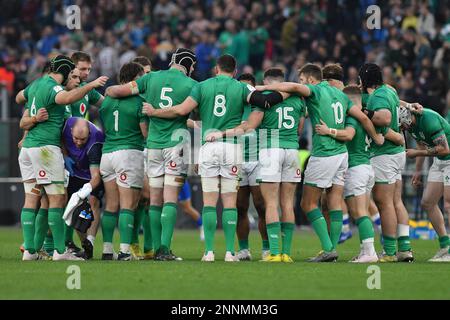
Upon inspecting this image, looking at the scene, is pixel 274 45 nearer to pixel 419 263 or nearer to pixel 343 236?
pixel 343 236

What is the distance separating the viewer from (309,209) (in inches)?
605

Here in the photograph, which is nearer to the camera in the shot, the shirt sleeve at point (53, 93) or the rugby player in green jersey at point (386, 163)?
the shirt sleeve at point (53, 93)

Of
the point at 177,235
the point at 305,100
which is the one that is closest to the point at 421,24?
the point at 177,235

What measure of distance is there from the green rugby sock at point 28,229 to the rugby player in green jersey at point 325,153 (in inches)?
145

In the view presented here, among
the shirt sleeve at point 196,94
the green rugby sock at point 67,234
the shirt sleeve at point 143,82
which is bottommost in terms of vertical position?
the green rugby sock at point 67,234

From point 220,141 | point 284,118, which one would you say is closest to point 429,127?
point 284,118

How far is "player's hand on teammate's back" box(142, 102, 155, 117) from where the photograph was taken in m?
15.4

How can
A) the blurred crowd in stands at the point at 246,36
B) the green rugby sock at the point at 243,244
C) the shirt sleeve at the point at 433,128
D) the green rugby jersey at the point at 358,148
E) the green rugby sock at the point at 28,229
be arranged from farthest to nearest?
the blurred crowd in stands at the point at 246,36 < the green rugby sock at the point at 243,244 < the shirt sleeve at the point at 433,128 < the green rugby jersey at the point at 358,148 < the green rugby sock at the point at 28,229

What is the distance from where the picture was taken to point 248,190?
1631 cm

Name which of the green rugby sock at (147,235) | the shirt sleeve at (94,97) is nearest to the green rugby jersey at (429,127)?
the green rugby sock at (147,235)

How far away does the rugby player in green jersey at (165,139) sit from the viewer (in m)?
15.4

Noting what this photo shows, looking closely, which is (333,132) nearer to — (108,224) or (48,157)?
(108,224)

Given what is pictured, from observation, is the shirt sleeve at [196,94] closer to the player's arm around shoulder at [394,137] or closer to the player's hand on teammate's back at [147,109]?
the player's hand on teammate's back at [147,109]

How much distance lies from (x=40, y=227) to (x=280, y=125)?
3693 mm
